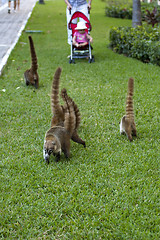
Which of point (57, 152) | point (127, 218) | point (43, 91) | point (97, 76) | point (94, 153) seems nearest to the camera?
point (127, 218)

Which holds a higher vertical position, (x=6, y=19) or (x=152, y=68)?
(x=152, y=68)

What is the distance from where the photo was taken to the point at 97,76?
6840mm

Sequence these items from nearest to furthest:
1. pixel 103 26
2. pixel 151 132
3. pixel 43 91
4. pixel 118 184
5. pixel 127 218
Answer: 1. pixel 127 218
2. pixel 118 184
3. pixel 151 132
4. pixel 43 91
5. pixel 103 26

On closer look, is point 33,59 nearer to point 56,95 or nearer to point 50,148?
point 56,95

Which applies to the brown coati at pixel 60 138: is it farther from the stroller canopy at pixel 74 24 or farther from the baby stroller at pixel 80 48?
Result: the stroller canopy at pixel 74 24

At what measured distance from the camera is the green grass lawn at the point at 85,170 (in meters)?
2.59

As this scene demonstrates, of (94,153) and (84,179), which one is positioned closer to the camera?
(84,179)

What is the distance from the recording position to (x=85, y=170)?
334 centimetres

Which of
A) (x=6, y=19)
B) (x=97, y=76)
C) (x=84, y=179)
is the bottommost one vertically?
(x=6, y=19)

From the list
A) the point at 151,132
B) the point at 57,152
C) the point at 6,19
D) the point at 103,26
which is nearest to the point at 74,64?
the point at 151,132

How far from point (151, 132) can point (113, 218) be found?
1.83 meters

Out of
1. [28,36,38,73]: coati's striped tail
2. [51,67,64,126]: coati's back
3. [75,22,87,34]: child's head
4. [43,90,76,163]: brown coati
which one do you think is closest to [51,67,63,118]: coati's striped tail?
[51,67,64,126]: coati's back

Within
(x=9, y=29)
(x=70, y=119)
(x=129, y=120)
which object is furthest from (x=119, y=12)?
(x=70, y=119)

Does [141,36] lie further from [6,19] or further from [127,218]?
[6,19]
